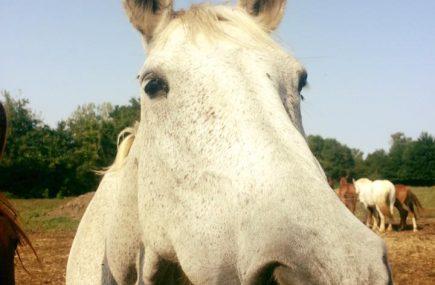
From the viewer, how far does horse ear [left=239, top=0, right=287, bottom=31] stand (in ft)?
8.36

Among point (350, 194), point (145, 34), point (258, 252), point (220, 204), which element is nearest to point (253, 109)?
point (220, 204)

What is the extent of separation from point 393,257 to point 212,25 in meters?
12.2

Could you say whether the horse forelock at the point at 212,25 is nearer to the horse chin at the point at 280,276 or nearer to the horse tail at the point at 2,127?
the horse tail at the point at 2,127

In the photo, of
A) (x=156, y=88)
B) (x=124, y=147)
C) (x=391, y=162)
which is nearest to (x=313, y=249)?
(x=156, y=88)

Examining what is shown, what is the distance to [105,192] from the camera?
126 inches

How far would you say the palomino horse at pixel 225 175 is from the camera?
1.37 m

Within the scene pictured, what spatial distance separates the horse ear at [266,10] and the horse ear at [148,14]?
0.47 metres

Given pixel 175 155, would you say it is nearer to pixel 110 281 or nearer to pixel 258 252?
pixel 258 252

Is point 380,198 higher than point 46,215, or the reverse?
point 380,198

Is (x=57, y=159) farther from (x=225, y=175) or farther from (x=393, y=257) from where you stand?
(x=225, y=175)

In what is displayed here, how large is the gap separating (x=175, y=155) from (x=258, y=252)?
67 cm

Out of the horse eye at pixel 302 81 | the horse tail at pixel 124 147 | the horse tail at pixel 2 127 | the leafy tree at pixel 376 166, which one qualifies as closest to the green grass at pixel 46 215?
the horse tail at pixel 124 147

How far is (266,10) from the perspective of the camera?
2551 millimetres

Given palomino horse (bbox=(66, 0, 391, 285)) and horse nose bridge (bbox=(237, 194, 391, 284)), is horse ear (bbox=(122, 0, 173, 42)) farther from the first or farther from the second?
horse nose bridge (bbox=(237, 194, 391, 284))
